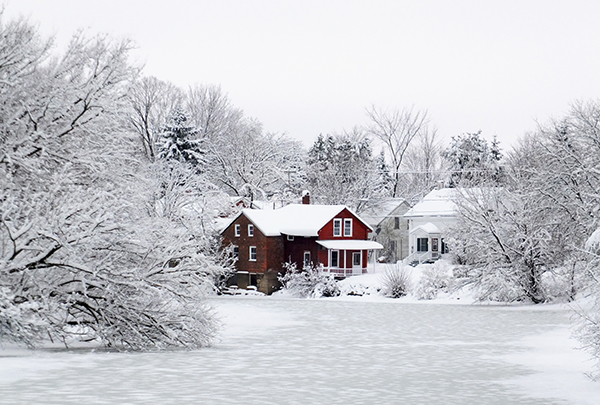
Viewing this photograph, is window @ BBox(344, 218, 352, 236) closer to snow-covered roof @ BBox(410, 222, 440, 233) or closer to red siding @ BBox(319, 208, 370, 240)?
red siding @ BBox(319, 208, 370, 240)

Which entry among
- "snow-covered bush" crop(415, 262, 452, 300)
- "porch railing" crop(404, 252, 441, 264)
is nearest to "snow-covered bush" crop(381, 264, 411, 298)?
"snow-covered bush" crop(415, 262, 452, 300)

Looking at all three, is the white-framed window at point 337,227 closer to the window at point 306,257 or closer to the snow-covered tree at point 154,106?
the window at point 306,257

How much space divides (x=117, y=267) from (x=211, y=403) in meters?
8.74

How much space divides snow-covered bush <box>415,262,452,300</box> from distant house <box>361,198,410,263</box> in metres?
25.6

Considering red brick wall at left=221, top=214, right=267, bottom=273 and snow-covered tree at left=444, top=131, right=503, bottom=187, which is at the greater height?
snow-covered tree at left=444, top=131, right=503, bottom=187

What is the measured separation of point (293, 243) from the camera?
72062 millimetres

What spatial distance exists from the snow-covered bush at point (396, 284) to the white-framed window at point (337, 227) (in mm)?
10782

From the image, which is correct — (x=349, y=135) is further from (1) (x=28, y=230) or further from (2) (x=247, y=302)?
(1) (x=28, y=230)

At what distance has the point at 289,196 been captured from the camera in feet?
277

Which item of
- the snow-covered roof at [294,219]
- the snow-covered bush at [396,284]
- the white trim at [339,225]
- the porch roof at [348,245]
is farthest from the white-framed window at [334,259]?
the snow-covered bush at [396,284]

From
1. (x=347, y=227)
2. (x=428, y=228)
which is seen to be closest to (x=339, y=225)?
(x=347, y=227)

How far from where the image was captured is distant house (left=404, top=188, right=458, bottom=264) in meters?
76.4

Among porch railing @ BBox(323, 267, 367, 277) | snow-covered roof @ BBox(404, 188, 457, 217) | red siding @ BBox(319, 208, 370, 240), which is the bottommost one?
porch railing @ BBox(323, 267, 367, 277)

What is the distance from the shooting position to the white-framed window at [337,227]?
236 feet
